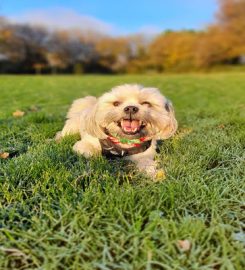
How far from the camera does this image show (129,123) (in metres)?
3.89

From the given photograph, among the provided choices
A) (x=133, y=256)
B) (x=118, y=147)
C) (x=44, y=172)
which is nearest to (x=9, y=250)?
(x=133, y=256)

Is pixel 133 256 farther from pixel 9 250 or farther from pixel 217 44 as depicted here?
pixel 217 44

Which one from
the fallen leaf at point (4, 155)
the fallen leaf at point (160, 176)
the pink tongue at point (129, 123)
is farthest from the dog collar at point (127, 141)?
the fallen leaf at point (4, 155)

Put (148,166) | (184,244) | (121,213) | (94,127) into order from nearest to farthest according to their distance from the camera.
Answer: (184,244), (121,213), (148,166), (94,127)

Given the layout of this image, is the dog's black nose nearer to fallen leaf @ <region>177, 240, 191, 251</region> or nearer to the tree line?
fallen leaf @ <region>177, 240, 191, 251</region>

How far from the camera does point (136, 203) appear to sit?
2.45 metres

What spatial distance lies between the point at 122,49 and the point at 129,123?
177ft

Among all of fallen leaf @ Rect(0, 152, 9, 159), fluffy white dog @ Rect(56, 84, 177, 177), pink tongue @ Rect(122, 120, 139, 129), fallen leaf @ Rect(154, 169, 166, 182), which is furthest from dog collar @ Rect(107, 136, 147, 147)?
fallen leaf @ Rect(0, 152, 9, 159)

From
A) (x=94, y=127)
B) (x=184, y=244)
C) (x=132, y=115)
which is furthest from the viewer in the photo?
(x=94, y=127)

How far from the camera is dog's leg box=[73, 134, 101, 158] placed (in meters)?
3.82

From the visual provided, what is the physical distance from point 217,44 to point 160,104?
40909 millimetres

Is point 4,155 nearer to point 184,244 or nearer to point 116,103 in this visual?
point 116,103

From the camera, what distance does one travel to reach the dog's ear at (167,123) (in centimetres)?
390

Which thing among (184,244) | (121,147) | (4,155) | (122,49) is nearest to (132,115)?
(121,147)
